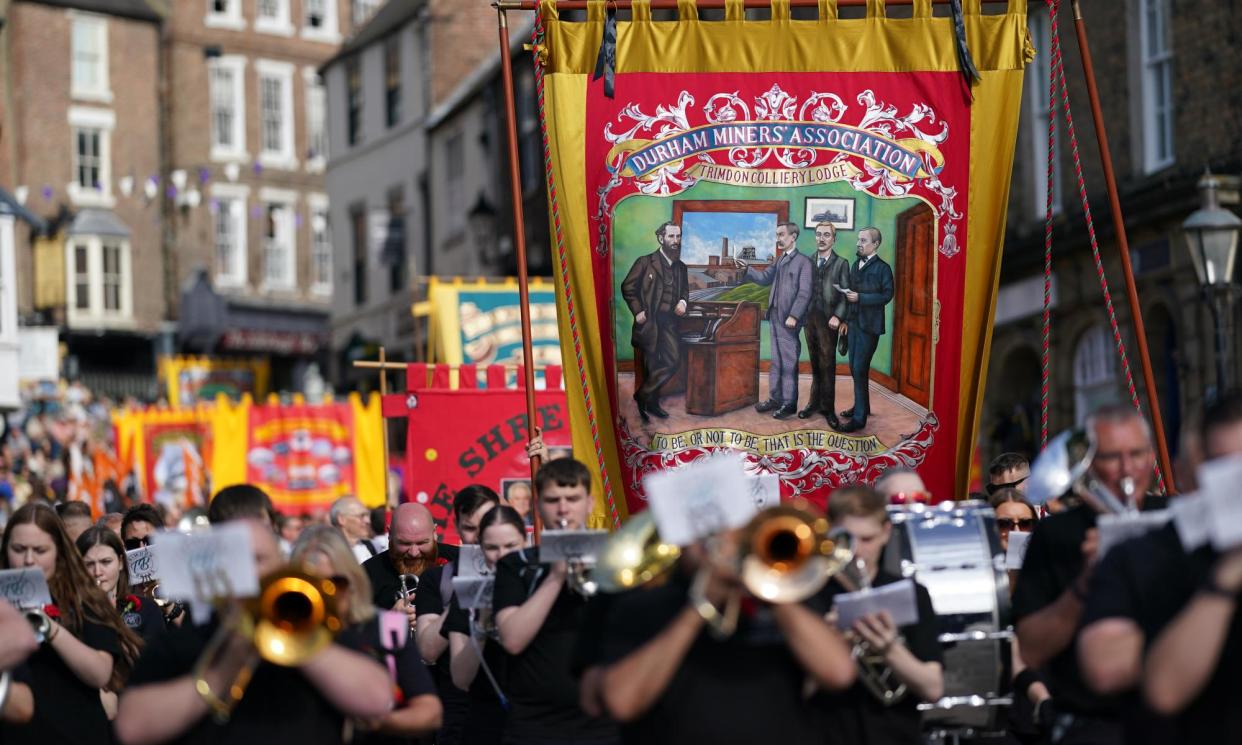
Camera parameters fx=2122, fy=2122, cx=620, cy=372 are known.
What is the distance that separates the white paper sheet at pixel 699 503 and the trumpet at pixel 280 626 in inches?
37.3

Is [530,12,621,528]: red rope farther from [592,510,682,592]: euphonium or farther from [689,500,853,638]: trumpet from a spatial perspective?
[689,500,853,638]: trumpet

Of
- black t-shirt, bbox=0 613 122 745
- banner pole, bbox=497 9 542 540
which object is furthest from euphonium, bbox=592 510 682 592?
banner pole, bbox=497 9 542 540

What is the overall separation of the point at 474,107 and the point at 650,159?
27.4 m

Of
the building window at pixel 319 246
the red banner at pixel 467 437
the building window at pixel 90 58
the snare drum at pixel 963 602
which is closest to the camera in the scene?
the snare drum at pixel 963 602

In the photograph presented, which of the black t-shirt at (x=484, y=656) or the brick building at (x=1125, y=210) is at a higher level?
the brick building at (x=1125, y=210)

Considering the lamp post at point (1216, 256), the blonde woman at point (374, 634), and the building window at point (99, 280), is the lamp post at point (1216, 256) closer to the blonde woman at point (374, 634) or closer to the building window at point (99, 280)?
the blonde woman at point (374, 634)

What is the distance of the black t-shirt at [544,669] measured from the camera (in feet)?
24.3

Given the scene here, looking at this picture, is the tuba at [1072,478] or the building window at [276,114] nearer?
the tuba at [1072,478]

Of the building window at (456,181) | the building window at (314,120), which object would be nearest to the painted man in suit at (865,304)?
the building window at (456,181)

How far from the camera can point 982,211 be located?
32.7 feet

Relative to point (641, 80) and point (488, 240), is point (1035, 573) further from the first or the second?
point (488, 240)

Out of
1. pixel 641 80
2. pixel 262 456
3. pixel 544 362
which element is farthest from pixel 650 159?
pixel 262 456

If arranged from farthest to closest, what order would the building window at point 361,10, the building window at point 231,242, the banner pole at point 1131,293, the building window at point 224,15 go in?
the building window at point 361,10, the building window at point 231,242, the building window at point 224,15, the banner pole at point 1131,293

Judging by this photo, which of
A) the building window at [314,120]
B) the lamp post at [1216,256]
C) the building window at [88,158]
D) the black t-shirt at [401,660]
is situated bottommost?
the black t-shirt at [401,660]
